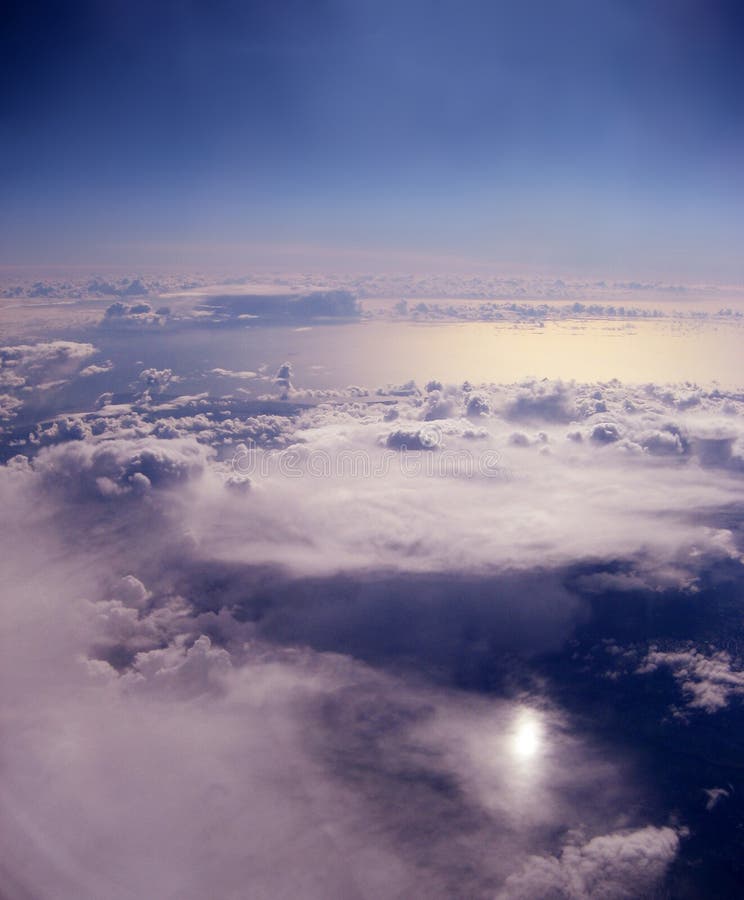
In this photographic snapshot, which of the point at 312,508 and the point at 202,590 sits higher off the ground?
the point at 312,508

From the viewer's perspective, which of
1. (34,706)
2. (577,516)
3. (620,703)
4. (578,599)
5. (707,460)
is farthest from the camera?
(707,460)

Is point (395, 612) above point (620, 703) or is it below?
above

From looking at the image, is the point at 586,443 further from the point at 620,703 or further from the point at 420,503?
the point at 620,703

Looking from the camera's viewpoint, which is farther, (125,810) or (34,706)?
(34,706)

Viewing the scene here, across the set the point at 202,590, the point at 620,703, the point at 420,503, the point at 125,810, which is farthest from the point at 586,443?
the point at 125,810

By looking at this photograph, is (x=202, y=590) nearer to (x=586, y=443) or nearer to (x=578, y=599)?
(x=578, y=599)

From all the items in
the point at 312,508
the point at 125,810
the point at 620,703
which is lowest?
the point at 620,703

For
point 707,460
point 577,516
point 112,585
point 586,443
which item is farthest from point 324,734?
point 707,460

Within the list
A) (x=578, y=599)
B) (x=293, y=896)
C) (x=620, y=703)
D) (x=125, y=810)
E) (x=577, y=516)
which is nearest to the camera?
(x=293, y=896)

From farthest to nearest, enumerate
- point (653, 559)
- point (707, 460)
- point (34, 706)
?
point (707, 460) < point (653, 559) < point (34, 706)
